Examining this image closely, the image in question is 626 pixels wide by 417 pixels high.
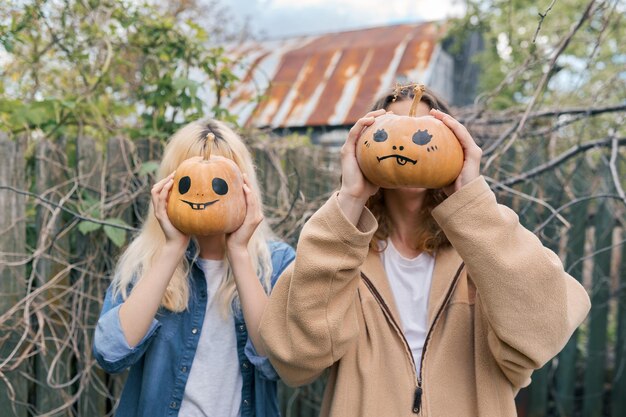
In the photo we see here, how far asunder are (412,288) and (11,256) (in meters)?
1.76

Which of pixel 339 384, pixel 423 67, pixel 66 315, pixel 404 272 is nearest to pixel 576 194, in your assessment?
pixel 404 272

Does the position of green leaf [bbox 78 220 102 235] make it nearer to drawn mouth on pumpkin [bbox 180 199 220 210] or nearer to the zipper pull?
drawn mouth on pumpkin [bbox 180 199 220 210]

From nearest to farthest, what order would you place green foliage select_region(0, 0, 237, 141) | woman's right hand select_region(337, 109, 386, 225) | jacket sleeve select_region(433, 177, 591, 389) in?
jacket sleeve select_region(433, 177, 591, 389), woman's right hand select_region(337, 109, 386, 225), green foliage select_region(0, 0, 237, 141)

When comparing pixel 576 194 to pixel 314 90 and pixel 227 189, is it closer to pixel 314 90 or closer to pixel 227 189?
pixel 227 189

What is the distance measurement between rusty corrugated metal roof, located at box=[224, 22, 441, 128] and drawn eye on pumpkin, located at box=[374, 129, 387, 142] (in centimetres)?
674

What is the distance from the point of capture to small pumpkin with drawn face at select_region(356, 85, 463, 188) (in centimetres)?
152

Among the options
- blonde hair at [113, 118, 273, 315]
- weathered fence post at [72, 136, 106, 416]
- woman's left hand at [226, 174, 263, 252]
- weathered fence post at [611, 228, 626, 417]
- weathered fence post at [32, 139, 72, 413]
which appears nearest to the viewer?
woman's left hand at [226, 174, 263, 252]

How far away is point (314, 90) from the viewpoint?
9.59 metres

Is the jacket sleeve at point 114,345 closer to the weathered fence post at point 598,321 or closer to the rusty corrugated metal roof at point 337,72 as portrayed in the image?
the weathered fence post at point 598,321

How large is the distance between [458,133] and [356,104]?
7.37m

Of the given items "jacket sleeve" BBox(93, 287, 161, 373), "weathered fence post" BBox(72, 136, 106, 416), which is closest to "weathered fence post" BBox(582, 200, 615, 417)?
"weathered fence post" BBox(72, 136, 106, 416)

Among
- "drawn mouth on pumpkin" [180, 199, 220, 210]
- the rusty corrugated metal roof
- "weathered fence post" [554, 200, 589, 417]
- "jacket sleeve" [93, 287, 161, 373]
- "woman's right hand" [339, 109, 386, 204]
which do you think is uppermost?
the rusty corrugated metal roof

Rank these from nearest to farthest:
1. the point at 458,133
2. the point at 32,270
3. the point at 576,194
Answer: the point at 458,133 → the point at 32,270 → the point at 576,194

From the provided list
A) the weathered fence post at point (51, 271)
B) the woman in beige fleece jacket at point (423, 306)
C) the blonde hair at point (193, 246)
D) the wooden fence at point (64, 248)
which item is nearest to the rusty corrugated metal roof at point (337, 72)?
the wooden fence at point (64, 248)
